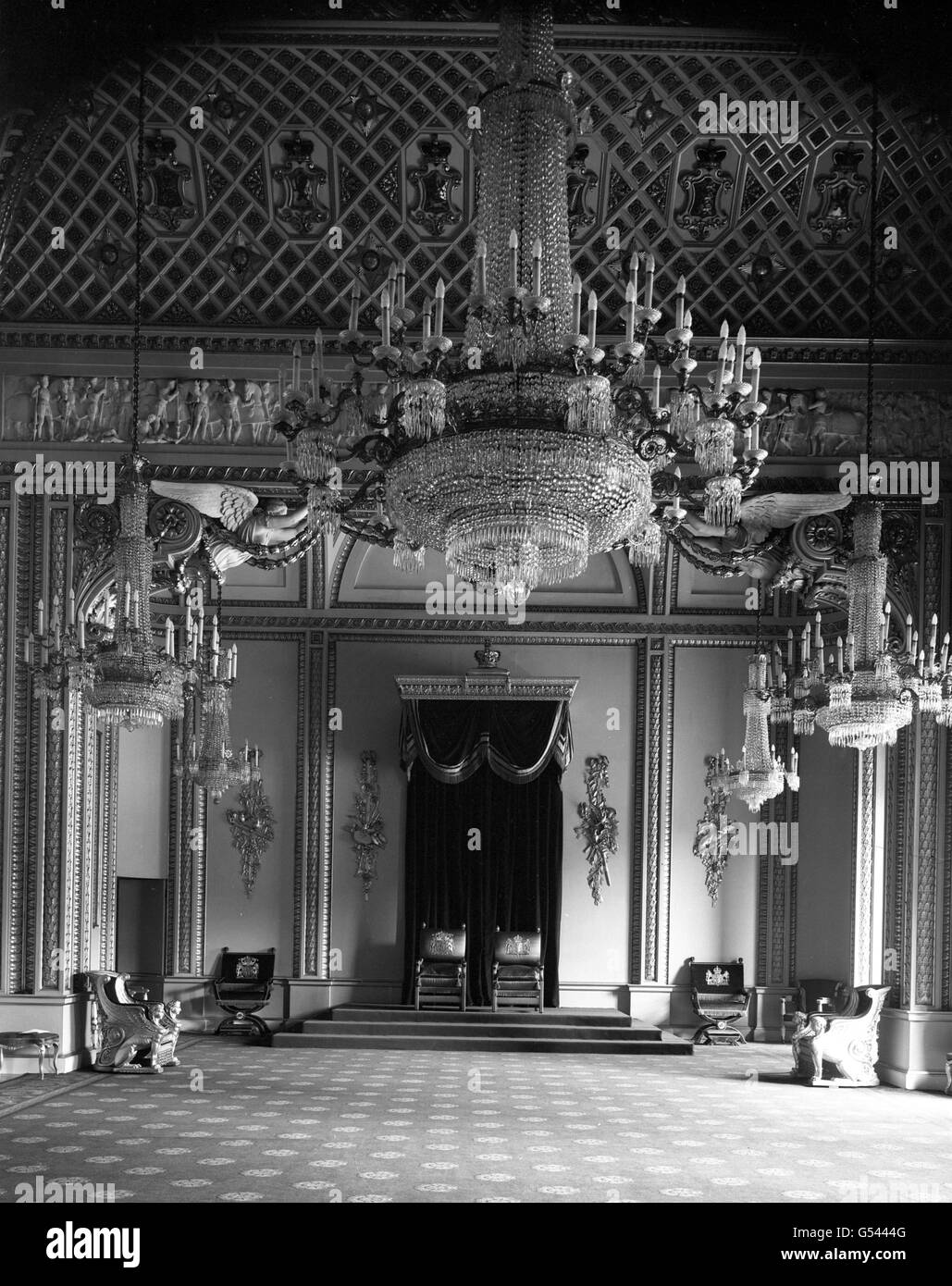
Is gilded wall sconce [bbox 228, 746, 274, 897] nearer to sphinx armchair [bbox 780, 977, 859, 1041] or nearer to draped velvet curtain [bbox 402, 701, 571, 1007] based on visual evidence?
draped velvet curtain [bbox 402, 701, 571, 1007]

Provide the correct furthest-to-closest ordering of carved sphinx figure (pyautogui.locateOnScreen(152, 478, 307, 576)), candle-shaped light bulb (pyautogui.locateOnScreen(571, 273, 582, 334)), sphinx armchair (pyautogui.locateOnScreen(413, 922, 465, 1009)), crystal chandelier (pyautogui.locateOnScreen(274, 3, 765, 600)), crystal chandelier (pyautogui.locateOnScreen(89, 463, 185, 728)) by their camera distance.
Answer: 1. sphinx armchair (pyautogui.locateOnScreen(413, 922, 465, 1009))
2. carved sphinx figure (pyautogui.locateOnScreen(152, 478, 307, 576))
3. crystal chandelier (pyautogui.locateOnScreen(89, 463, 185, 728))
4. candle-shaped light bulb (pyautogui.locateOnScreen(571, 273, 582, 334))
5. crystal chandelier (pyautogui.locateOnScreen(274, 3, 765, 600))

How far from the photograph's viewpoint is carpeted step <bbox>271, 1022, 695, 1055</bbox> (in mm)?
12695

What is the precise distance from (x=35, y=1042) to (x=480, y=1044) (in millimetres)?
Result: 4153

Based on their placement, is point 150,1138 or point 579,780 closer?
point 150,1138

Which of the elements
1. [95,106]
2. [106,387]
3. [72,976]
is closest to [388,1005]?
[72,976]

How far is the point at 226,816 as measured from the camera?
14656mm

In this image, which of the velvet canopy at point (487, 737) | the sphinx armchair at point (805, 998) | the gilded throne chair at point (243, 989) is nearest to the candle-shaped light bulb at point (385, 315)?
the velvet canopy at point (487, 737)

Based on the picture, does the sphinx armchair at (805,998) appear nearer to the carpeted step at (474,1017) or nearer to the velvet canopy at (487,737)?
the carpeted step at (474,1017)

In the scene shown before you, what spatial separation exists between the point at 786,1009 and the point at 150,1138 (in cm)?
812

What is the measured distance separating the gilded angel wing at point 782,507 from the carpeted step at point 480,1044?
491 cm

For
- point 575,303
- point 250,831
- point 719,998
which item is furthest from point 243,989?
point 575,303

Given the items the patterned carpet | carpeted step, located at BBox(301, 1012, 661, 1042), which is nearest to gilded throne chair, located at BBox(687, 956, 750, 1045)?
carpeted step, located at BBox(301, 1012, 661, 1042)

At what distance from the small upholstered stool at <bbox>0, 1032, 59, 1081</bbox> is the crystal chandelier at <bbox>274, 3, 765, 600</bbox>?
5.88m

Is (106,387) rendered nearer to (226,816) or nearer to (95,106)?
(95,106)
